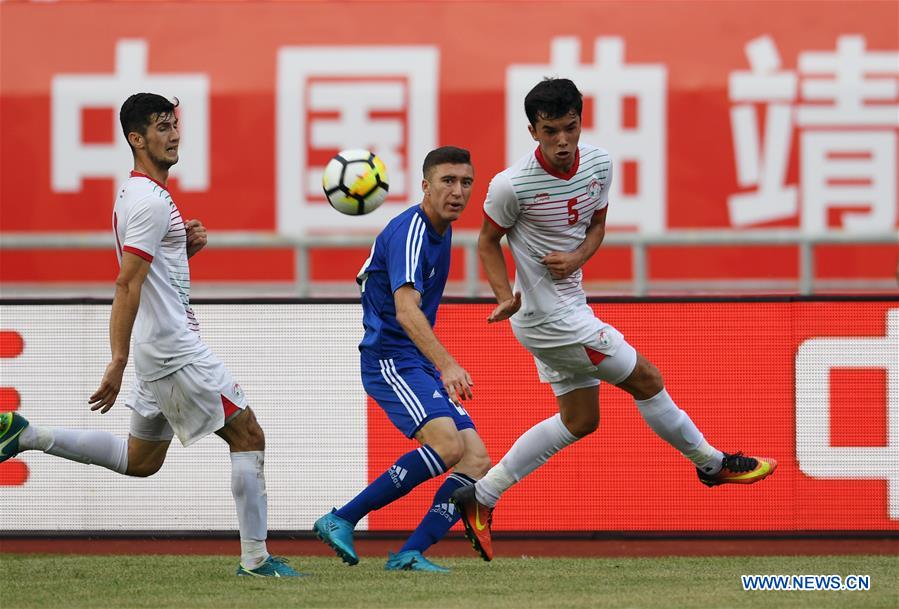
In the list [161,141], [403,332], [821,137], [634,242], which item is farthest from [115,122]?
[403,332]

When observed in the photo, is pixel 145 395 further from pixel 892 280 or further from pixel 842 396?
pixel 892 280

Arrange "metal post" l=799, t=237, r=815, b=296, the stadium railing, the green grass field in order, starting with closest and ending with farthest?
1. the green grass field
2. the stadium railing
3. "metal post" l=799, t=237, r=815, b=296

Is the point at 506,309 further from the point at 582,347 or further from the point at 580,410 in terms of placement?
the point at 580,410

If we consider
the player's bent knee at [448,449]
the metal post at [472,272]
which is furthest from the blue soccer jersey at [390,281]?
the metal post at [472,272]

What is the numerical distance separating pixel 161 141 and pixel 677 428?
2475 millimetres

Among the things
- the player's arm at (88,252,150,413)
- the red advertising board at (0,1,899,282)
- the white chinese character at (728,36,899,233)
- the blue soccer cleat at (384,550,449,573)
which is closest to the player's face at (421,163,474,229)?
the player's arm at (88,252,150,413)

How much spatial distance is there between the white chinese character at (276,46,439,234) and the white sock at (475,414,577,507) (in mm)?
8049

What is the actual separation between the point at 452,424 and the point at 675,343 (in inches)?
68.1

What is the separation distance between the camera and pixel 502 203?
6023 millimetres

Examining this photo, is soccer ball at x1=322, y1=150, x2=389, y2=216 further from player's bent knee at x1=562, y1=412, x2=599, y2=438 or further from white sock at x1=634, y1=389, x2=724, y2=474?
white sock at x1=634, y1=389, x2=724, y2=474

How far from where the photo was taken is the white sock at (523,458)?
6.16 metres

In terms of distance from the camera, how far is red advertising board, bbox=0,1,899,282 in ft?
46.2

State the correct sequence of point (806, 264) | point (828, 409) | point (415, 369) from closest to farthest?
point (415, 369)
point (828, 409)
point (806, 264)

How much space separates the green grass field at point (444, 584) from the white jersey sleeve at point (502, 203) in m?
1.52
